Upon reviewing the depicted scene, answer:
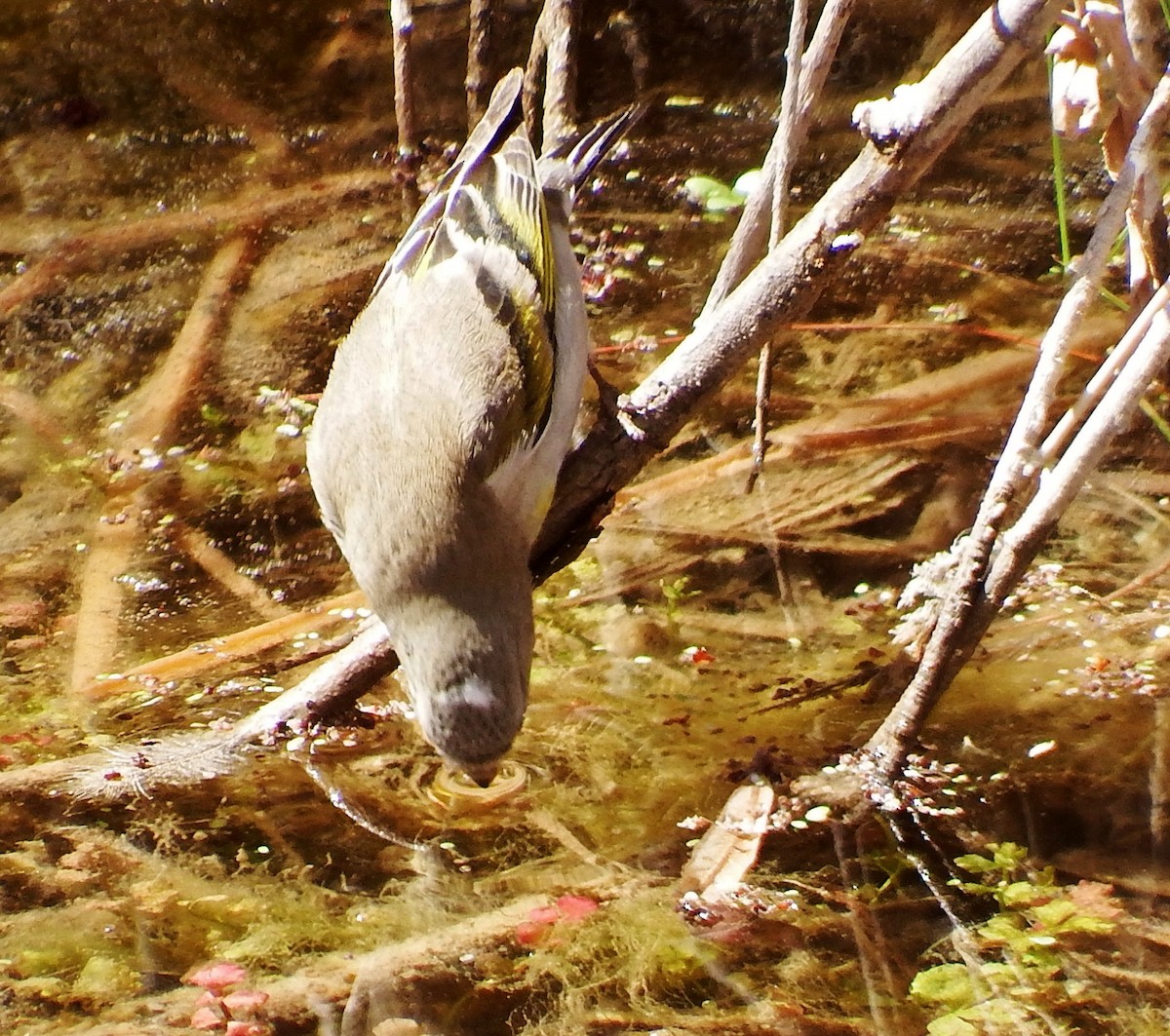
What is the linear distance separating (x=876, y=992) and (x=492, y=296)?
1907mm

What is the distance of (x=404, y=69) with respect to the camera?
4973 mm

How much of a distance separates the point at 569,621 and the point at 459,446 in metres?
1.29

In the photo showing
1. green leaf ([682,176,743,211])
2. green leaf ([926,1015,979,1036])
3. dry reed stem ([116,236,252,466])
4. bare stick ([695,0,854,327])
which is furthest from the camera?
green leaf ([682,176,743,211])

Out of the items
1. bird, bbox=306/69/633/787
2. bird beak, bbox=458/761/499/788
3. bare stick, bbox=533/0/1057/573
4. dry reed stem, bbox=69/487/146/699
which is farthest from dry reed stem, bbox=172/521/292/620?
bird beak, bbox=458/761/499/788

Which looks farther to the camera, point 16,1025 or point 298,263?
point 298,263

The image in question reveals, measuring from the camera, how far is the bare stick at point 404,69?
468 cm

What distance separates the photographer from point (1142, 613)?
3748 millimetres

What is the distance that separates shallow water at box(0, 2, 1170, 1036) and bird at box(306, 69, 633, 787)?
1.75 feet

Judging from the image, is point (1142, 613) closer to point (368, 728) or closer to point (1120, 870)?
point (1120, 870)

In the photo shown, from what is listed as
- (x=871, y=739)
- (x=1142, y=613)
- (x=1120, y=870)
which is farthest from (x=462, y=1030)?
(x=1142, y=613)

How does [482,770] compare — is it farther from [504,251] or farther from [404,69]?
[404,69]

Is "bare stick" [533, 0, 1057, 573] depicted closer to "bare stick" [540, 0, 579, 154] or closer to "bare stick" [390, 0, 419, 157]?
"bare stick" [540, 0, 579, 154]

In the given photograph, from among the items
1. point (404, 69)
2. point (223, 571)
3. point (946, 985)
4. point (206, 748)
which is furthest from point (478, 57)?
point (946, 985)

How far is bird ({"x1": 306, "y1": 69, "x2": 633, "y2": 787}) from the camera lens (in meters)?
2.83
